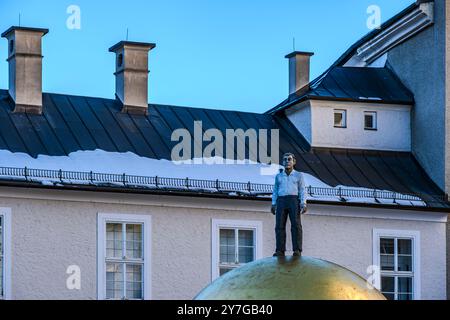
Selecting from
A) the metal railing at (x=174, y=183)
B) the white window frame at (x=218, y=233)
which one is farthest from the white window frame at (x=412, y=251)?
the white window frame at (x=218, y=233)

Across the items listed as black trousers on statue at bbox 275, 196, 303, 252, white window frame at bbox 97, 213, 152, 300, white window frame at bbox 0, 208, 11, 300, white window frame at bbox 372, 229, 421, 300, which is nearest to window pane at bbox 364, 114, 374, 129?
white window frame at bbox 372, 229, 421, 300

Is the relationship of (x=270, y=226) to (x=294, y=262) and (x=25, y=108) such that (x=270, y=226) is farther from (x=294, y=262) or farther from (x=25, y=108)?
(x=294, y=262)

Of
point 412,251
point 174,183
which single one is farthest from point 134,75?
point 412,251

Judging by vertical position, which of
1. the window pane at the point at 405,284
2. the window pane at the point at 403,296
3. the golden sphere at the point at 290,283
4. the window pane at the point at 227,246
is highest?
the window pane at the point at 227,246

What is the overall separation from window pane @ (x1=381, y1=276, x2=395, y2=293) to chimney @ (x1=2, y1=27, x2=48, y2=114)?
897 cm

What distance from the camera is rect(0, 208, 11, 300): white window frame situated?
40.1 m

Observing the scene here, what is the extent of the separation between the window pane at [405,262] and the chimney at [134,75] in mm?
7110

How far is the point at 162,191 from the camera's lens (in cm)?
4209

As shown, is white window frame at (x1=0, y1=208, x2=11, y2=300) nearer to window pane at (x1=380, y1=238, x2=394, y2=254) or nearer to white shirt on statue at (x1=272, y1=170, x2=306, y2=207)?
window pane at (x1=380, y1=238, x2=394, y2=254)

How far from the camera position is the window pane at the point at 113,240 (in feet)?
137

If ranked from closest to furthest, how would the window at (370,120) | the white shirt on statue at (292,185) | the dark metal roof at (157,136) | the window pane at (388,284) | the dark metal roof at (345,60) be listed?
the white shirt on statue at (292,185) → the dark metal roof at (157,136) → the window pane at (388,284) → the dark metal roof at (345,60) → the window at (370,120)

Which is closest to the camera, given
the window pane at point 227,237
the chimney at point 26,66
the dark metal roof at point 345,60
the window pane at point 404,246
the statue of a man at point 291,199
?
the statue of a man at point 291,199

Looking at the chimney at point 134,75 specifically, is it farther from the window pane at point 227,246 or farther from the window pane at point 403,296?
the window pane at point 403,296

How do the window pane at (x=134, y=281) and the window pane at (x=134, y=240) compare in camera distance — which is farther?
the window pane at (x=134, y=240)
